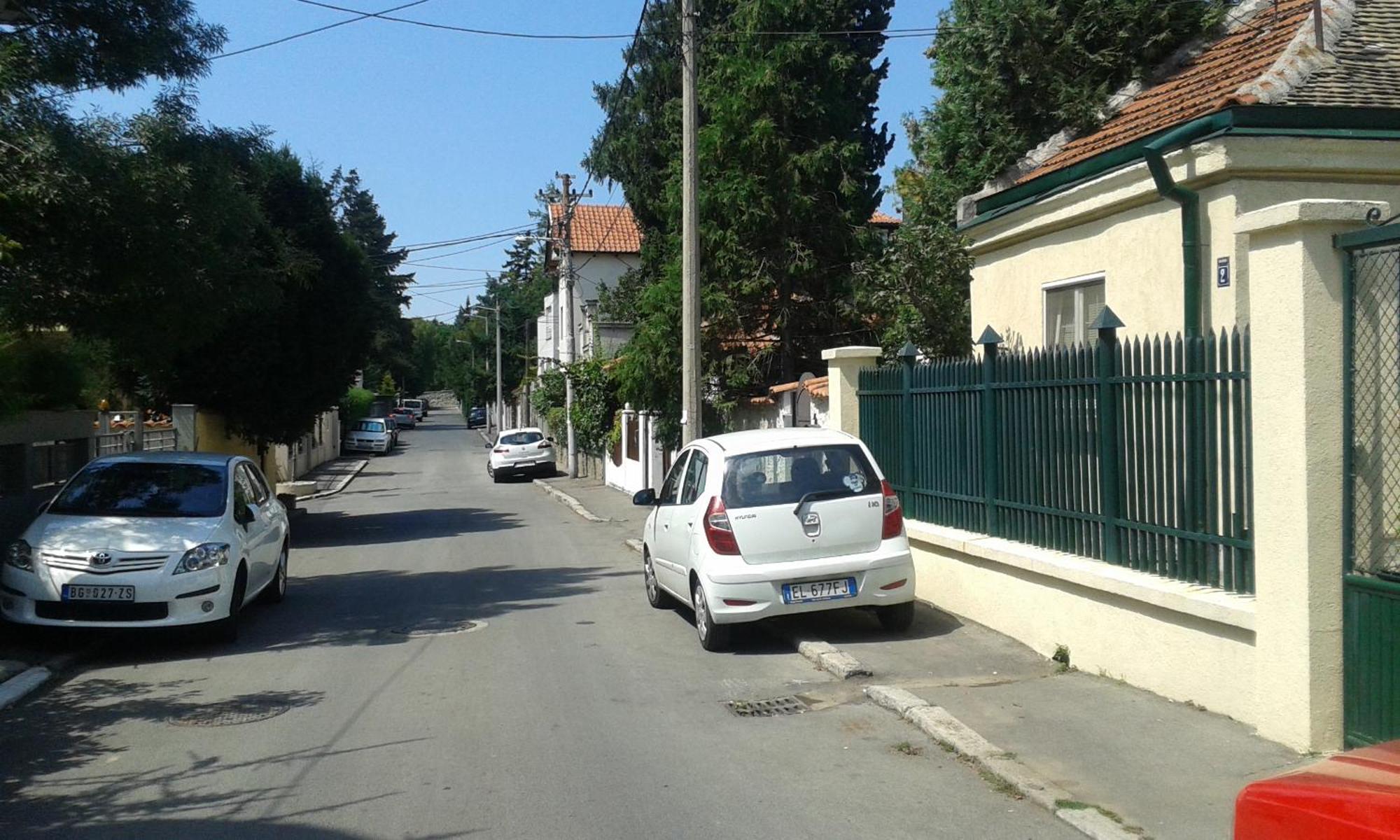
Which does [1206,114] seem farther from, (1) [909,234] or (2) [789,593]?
(1) [909,234]

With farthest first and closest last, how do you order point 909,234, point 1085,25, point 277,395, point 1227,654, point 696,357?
point 277,395, point 909,234, point 696,357, point 1085,25, point 1227,654

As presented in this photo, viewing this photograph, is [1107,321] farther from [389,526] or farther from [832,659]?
[389,526]

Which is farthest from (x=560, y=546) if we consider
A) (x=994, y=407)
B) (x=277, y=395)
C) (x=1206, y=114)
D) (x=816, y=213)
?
(x=1206, y=114)

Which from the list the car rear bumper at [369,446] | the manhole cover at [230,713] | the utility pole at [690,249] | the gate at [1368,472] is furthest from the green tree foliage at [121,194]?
the car rear bumper at [369,446]

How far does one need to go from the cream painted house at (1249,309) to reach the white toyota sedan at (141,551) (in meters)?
6.02

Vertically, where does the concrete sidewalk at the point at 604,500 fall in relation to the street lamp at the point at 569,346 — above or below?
below

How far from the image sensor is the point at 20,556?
982cm

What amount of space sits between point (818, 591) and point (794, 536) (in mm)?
462

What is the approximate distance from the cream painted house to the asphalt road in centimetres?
164

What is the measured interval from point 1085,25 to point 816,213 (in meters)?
7.54

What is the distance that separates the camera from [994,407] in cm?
977

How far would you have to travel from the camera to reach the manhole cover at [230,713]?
7664 millimetres

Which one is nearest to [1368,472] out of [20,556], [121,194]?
[20,556]

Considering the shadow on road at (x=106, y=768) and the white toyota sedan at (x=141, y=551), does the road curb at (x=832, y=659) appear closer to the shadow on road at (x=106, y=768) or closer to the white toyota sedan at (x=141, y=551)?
the shadow on road at (x=106, y=768)
